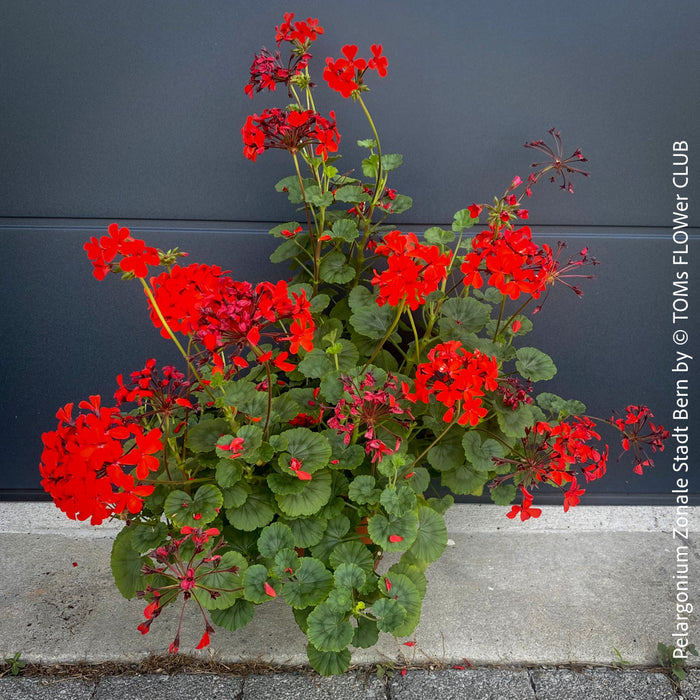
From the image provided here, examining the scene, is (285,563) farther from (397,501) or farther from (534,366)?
(534,366)

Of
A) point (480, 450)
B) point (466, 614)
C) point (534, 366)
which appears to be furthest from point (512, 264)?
point (466, 614)

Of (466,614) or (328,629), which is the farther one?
(466,614)

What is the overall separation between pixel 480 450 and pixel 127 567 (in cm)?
84

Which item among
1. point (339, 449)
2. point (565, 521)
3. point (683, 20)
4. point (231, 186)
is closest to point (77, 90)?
point (231, 186)

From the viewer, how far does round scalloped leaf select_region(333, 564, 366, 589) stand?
1.19 meters

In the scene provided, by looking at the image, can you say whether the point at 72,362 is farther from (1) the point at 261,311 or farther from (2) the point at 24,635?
(1) the point at 261,311

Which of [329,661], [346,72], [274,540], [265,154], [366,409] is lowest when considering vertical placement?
[329,661]

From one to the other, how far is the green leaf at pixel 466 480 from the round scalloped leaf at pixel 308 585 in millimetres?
392

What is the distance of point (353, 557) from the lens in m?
1.29

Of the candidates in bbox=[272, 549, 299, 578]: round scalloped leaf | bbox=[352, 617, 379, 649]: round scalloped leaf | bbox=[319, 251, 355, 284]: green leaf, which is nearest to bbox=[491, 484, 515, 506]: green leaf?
bbox=[352, 617, 379, 649]: round scalloped leaf

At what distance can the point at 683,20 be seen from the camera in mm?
1778

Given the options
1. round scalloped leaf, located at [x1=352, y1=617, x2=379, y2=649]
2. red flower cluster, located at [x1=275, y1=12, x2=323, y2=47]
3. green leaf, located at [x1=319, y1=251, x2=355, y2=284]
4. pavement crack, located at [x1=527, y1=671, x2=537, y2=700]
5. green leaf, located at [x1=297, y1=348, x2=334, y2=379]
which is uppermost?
red flower cluster, located at [x1=275, y1=12, x2=323, y2=47]
